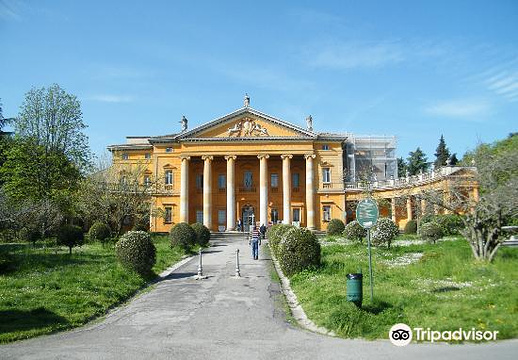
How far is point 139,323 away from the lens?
10.6m

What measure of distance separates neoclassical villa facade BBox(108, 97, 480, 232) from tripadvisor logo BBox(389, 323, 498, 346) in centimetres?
4147

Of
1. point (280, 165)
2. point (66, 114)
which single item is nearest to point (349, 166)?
point (280, 165)

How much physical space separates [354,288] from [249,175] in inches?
1803

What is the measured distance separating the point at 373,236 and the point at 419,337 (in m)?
15.2

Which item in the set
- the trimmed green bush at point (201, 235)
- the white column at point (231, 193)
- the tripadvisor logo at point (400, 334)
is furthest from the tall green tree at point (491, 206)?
the white column at point (231, 193)

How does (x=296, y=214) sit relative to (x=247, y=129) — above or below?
below

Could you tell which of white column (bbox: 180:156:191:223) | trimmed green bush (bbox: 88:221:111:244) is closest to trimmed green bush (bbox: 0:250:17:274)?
trimmed green bush (bbox: 88:221:111:244)

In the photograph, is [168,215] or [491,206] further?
[168,215]

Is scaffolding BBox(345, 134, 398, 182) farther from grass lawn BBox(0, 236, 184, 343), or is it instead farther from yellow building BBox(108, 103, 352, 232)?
grass lawn BBox(0, 236, 184, 343)

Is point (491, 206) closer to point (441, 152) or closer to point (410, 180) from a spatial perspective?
point (410, 180)

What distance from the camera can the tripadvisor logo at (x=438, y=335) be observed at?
838 centimetres

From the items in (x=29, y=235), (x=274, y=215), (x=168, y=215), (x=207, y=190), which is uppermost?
(x=207, y=190)

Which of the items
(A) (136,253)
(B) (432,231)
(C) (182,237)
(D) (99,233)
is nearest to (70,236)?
(D) (99,233)

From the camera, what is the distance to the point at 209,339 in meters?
9.05
